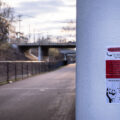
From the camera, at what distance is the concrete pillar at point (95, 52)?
2.01 meters

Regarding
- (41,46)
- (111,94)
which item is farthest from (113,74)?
(41,46)

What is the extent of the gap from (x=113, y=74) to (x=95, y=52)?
21 centimetres

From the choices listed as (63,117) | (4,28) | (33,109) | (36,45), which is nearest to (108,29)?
(63,117)

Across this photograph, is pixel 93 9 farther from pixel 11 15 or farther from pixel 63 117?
pixel 11 15

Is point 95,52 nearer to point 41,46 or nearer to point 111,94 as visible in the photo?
point 111,94

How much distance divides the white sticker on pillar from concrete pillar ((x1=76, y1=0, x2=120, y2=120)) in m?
0.03

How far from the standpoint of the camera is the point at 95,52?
6.69 feet

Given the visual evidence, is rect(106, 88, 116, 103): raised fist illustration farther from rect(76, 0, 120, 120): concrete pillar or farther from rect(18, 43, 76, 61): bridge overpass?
rect(18, 43, 76, 61): bridge overpass

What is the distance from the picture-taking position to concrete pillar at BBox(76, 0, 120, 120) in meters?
2.01

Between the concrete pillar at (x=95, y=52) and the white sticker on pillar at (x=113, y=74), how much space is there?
0.03 metres

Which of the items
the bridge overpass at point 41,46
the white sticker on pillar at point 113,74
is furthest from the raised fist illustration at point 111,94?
the bridge overpass at point 41,46

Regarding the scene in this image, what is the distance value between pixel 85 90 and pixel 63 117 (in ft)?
21.1

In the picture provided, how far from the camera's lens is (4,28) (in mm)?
23000

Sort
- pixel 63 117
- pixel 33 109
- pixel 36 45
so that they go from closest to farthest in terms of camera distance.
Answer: pixel 63 117, pixel 33 109, pixel 36 45
